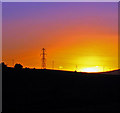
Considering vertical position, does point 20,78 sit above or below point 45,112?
above

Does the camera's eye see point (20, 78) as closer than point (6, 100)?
No

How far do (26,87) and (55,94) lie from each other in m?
3.39

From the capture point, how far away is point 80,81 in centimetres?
4088

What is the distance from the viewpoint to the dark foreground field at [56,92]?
31.4 meters

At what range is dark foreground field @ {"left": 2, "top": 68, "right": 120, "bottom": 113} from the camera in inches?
1238

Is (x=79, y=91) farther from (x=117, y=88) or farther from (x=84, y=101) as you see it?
(x=117, y=88)

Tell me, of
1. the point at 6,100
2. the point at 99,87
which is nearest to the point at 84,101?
the point at 99,87

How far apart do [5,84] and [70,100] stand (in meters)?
7.65

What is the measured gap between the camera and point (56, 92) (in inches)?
1421

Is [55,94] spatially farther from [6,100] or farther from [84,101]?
[6,100]

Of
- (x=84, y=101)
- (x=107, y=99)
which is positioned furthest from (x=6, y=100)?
(x=107, y=99)

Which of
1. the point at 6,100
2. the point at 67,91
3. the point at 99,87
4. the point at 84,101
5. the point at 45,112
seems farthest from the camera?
the point at 99,87

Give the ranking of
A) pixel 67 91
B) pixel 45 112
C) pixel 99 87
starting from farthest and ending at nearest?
pixel 99 87
pixel 67 91
pixel 45 112

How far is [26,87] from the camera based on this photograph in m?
36.3
